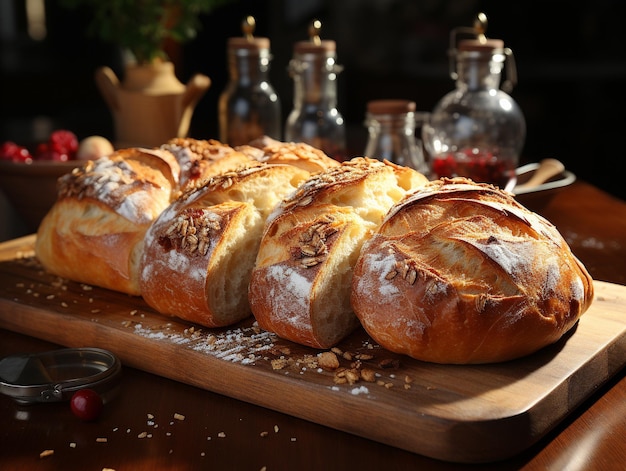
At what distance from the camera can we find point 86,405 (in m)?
1.52

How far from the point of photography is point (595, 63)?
5824mm

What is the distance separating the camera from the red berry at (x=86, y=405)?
152cm

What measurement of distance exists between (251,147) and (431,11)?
14.1 feet

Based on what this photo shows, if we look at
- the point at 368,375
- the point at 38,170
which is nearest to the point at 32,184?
the point at 38,170

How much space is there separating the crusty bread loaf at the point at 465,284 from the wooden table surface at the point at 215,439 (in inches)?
7.3

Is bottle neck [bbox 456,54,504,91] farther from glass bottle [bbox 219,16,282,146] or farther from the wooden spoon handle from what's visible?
glass bottle [bbox 219,16,282,146]

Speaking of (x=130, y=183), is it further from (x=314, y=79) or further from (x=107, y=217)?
(x=314, y=79)

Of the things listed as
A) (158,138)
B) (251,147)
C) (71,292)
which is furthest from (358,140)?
(71,292)

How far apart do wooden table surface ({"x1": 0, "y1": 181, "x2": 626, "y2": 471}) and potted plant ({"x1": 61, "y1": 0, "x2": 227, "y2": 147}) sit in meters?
1.87

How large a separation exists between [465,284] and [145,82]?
2.25 metres

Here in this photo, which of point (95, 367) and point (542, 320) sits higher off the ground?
point (542, 320)

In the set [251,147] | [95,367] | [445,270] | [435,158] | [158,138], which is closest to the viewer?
[445,270]

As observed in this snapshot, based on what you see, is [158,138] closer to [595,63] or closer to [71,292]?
[71,292]

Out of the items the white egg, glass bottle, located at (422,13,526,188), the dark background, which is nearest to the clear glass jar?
glass bottle, located at (422,13,526,188)
